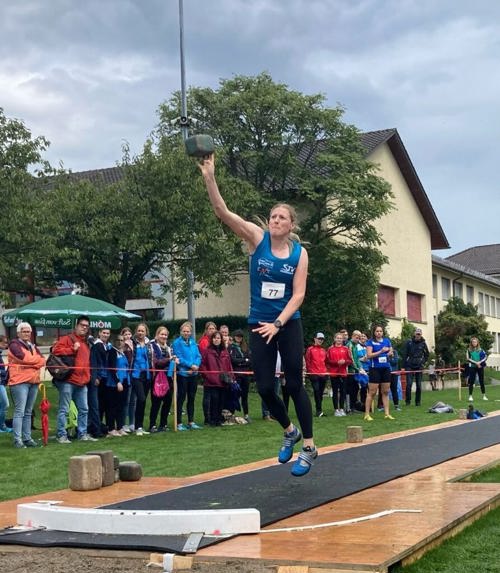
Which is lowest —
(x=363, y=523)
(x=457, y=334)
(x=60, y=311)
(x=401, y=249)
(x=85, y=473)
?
(x=363, y=523)

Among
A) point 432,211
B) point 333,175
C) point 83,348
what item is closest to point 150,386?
point 83,348

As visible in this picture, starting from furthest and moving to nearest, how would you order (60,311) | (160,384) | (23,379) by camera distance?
(60,311)
(160,384)
(23,379)

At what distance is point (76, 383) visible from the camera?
12930mm

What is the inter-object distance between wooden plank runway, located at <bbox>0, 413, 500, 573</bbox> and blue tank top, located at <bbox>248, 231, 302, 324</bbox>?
1.43 m

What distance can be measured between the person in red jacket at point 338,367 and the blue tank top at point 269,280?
12.9 meters

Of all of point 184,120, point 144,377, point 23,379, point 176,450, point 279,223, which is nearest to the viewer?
point 279,223

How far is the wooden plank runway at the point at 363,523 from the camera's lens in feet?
13.3

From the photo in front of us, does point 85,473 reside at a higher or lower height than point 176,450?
higher

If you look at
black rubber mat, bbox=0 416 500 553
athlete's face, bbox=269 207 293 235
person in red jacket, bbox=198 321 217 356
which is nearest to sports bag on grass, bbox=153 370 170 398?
person in red jacket, bbox=198 321 217 356

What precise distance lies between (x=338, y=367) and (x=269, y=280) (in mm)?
13233

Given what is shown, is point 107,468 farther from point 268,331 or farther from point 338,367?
point 338,367

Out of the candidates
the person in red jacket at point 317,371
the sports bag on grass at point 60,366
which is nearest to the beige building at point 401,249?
the person in red jacket at point 317,371

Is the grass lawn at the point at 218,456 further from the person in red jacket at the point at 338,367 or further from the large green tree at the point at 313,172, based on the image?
the large green tree at the point at 313,172

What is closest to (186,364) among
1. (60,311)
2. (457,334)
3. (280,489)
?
(60,311)
